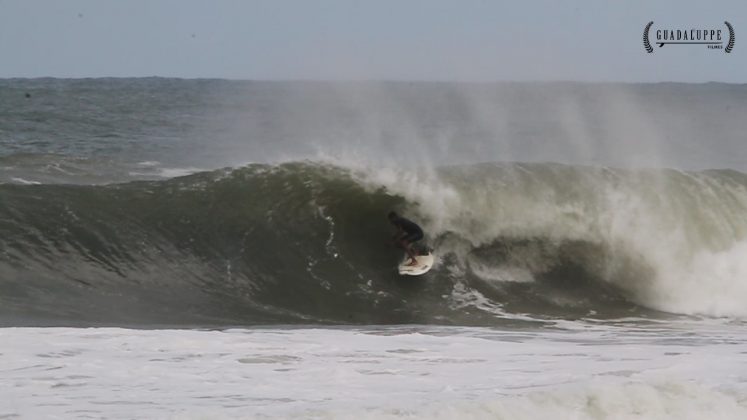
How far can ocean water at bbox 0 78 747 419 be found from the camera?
9.03 meters

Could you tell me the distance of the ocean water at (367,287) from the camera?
29.6ft

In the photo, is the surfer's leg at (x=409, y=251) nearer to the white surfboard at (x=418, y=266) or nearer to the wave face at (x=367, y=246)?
the white surfboard at (x=418, y=266)

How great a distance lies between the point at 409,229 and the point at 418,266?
0.56m

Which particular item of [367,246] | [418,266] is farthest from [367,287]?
[367,246]

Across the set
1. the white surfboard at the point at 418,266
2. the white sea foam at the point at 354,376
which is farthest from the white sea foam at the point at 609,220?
the white sea foam at the point at 354,376

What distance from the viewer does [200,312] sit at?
13.9m

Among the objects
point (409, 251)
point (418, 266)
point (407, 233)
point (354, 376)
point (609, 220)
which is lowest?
point (354, 376)

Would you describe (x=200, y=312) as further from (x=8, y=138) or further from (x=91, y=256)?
(x=8, y=138)

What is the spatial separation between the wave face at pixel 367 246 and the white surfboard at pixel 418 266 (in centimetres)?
17

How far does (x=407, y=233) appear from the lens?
16297mm

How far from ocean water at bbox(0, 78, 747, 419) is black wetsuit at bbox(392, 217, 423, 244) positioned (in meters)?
0.40

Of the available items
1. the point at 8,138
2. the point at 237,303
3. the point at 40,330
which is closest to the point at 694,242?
the point at 237,303

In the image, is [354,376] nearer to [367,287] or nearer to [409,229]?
[367,287]

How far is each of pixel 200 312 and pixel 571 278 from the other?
5792 millimetres
